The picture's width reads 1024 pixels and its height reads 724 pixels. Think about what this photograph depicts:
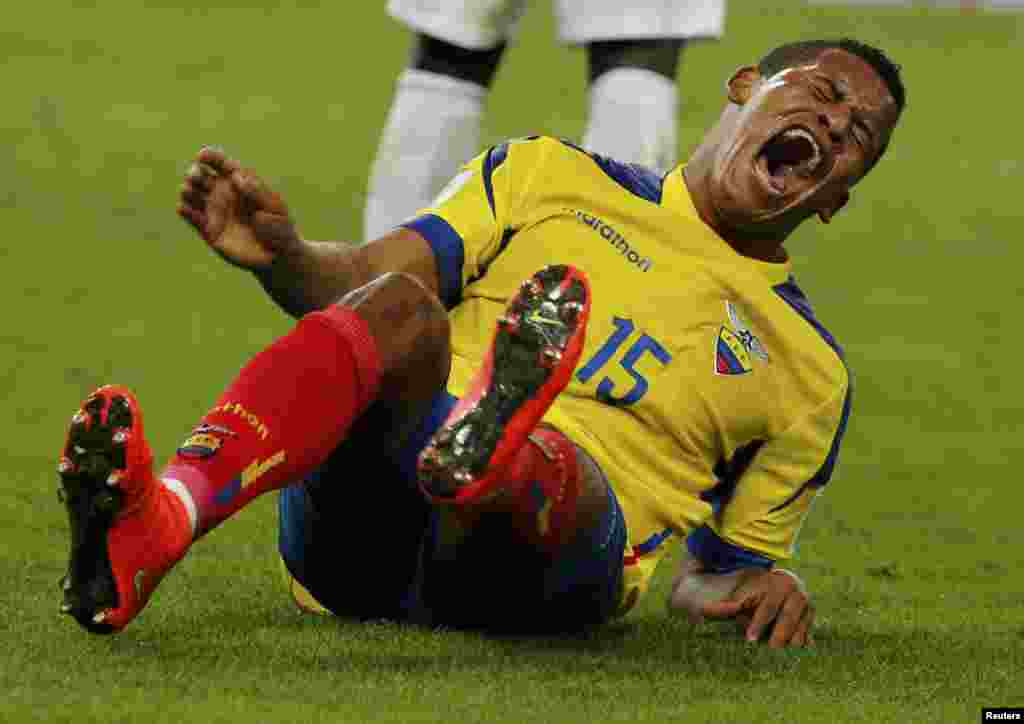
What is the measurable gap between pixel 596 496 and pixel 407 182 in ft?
6.15

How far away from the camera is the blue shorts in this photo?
2498mm

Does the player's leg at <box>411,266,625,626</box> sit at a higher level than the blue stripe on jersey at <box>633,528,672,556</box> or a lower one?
higher

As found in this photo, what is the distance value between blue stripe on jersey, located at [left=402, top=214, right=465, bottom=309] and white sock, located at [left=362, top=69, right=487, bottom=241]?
5.00 ft

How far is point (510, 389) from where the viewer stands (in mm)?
2250

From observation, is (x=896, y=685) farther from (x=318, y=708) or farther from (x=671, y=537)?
(x=318, y=708)

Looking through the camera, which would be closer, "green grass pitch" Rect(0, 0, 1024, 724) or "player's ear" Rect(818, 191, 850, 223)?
"green grass pitch" Rect(0, 0, 1024, 724)

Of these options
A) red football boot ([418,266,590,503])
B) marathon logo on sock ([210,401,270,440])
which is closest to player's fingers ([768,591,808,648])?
red football boot ([418,266,590,503])

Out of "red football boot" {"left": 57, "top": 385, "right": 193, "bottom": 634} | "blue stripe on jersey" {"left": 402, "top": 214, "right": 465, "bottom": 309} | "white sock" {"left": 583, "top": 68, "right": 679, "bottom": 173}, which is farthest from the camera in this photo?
"white sock" {"left": 583, "top": 68, "right": 679, "bottom": 173}

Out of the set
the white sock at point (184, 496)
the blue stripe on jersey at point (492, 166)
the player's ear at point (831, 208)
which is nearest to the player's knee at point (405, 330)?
the white sock at point (184, 496)

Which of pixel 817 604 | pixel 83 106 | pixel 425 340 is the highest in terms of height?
pixel 425 340

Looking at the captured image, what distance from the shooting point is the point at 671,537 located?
9.38 ft

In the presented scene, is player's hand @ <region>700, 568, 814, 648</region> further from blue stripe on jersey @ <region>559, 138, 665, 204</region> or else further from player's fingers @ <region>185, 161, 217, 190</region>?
player's fingers @ <region>185, 161, 217, 190</region>

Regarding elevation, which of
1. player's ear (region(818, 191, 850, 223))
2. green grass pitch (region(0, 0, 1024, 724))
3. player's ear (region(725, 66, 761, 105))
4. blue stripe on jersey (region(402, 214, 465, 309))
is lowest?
green grass pitch (region(0, 0, 1024, 724))

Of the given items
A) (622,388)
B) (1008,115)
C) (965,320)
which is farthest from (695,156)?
(1008,115)
